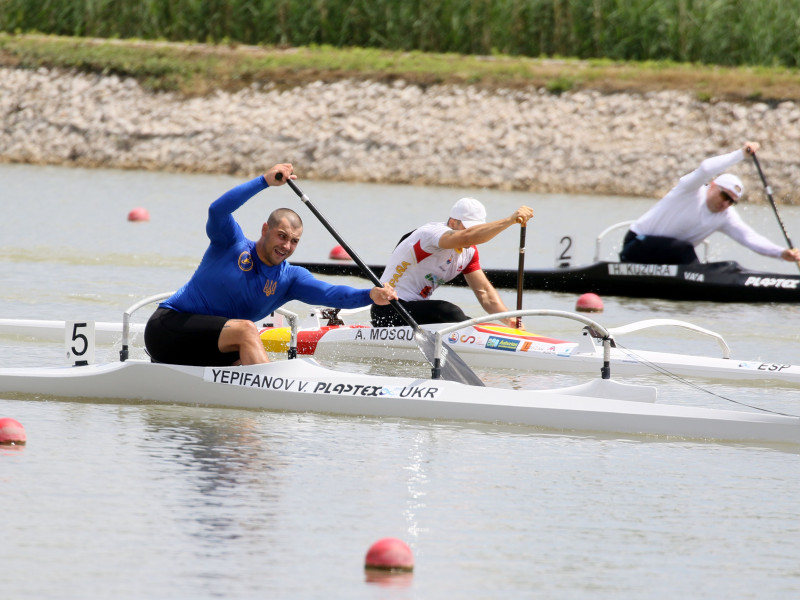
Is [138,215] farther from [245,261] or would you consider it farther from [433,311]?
[245,261]

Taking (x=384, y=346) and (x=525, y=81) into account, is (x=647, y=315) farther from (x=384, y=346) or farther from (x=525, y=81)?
(x=525, y=81)

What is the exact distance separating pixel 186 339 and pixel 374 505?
216 centimetres

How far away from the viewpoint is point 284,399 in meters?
8.13

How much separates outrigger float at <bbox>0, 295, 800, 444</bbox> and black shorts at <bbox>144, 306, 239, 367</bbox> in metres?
0.08

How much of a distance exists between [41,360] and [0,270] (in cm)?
493

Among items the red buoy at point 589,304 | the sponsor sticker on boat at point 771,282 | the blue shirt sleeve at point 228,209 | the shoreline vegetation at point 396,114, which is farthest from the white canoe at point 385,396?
the shoreline vegetation at point 396,114

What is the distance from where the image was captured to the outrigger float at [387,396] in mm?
7855

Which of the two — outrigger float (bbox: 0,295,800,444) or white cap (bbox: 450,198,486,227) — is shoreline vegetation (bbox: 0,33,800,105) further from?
outrigger float (bbox: 0,295,800,444)

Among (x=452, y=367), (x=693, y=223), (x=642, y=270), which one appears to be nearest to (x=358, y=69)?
(x=642, y=270)

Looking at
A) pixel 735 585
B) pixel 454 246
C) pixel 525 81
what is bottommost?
pixel 735 585

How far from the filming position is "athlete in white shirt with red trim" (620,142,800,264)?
1328cm

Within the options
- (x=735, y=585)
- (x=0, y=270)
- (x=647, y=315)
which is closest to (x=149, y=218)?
Answer: (x=0, y=270)

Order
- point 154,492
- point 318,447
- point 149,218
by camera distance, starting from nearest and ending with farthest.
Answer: point 154,492 < point 318,447 < point 149,218

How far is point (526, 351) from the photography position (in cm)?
1027
